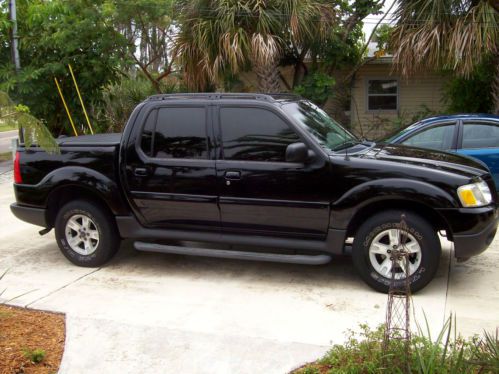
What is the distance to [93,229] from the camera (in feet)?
20.7

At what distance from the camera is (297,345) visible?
426 cm

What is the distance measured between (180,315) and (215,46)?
8.76 metres

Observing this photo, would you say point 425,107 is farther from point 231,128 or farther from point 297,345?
point 297,345

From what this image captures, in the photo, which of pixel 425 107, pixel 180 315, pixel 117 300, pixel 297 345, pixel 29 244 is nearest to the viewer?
pixel 297 345

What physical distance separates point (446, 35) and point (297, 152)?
7322 millimetres

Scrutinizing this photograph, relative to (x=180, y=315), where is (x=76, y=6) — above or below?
above

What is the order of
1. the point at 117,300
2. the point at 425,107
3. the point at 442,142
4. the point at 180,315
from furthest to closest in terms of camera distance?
the point at 425,107 → the point at 442,142 → the point at 117,300 → the point at 180,315

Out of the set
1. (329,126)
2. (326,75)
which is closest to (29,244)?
(329,126)

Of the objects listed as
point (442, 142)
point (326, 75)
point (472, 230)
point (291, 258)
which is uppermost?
point (326, 75)

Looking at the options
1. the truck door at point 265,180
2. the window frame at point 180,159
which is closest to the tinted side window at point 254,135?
the truck door at point 265,180

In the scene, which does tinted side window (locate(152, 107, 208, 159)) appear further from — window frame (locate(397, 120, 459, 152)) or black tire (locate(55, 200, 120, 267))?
window frame (locate(397, 120, 459, 152))

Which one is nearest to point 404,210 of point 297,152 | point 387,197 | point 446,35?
point 387,197

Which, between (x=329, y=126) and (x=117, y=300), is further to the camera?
(x=329, y=126)

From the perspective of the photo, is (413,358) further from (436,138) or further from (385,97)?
(385,97)
